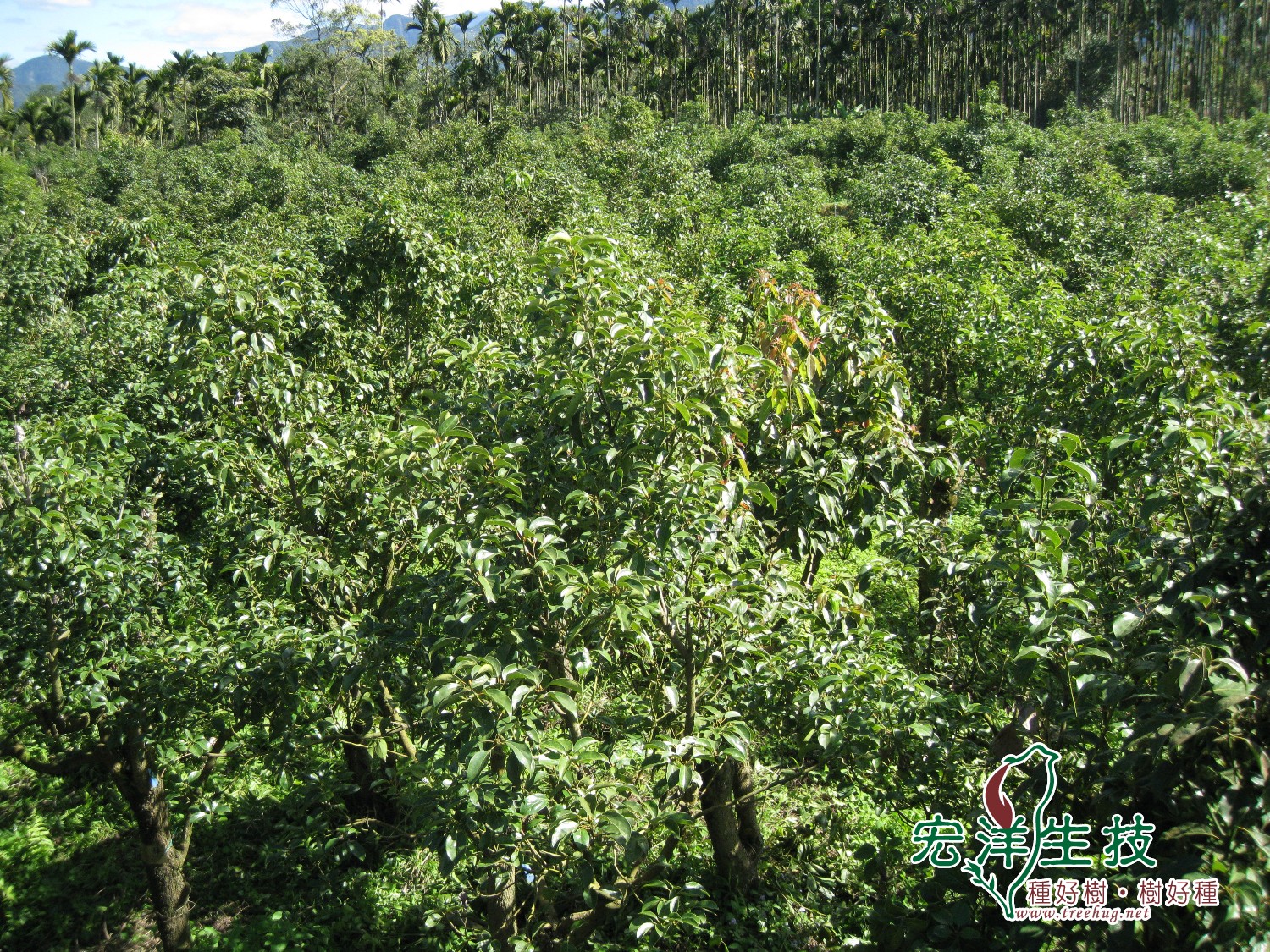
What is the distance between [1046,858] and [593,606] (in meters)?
1.75

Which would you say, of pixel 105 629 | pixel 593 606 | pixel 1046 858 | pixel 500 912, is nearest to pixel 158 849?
pixel 105 629

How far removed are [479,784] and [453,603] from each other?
66 cm

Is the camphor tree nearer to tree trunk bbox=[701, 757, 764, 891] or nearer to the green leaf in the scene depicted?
the green leaf

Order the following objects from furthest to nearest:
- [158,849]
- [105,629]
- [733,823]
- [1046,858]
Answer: [158,849], [733,823], [105,629], [1046,858]

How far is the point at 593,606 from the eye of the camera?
3.27 metres

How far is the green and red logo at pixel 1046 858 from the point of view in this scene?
94.9 inches

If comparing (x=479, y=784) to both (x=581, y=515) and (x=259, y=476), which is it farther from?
(x=259, y=476)

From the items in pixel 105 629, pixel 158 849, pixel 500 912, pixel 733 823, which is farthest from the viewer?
pixel 158 849

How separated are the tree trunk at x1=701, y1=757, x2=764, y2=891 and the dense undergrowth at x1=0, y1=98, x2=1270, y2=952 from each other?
0.10 ft

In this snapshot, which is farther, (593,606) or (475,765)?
(593,606)

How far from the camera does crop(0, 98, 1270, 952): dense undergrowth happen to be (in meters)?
2.99

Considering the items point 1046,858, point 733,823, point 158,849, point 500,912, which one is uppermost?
point 1046,858

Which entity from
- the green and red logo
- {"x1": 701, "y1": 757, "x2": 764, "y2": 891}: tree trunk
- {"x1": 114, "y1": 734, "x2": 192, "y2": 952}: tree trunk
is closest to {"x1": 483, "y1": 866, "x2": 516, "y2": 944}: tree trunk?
{"x1": 701, "y1": 757, "x2": 764, "y2": 891}: tree trunk

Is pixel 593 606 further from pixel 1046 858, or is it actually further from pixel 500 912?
pixel 500 912
